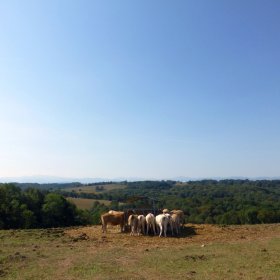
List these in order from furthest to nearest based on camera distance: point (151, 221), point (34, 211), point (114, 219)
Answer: point (34, 211) < point (114, 219) < point (151, 221)

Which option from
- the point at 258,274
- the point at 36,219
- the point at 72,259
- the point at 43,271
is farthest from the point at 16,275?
the point at 36,219

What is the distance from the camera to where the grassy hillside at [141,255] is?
13031 millimetres

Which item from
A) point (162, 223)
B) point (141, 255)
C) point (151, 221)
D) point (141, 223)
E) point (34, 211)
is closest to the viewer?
point (141, 255)

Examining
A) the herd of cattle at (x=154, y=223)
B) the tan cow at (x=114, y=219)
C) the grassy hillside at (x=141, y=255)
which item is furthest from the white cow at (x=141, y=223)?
the tan cow at (x=114, y=219)

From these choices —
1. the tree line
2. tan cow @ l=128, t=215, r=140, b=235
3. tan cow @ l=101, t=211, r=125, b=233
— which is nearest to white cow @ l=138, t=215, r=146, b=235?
tan cow @ l=128, t=215, r=140, b=235

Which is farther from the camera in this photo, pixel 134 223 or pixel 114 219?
pixel 114 219

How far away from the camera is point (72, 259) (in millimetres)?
15633

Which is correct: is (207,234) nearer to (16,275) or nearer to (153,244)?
(153,244)

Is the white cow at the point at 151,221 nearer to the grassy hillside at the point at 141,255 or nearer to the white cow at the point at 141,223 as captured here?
the white cow at the point at 141,223

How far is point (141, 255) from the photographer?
16.3 meters

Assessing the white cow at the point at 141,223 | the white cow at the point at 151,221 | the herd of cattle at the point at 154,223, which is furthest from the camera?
the white cow at the point at 141,223

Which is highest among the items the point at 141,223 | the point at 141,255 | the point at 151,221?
the point at 151,221

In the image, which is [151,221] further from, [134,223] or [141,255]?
[141,255]

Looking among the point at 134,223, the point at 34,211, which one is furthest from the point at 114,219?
the point at 34,211
